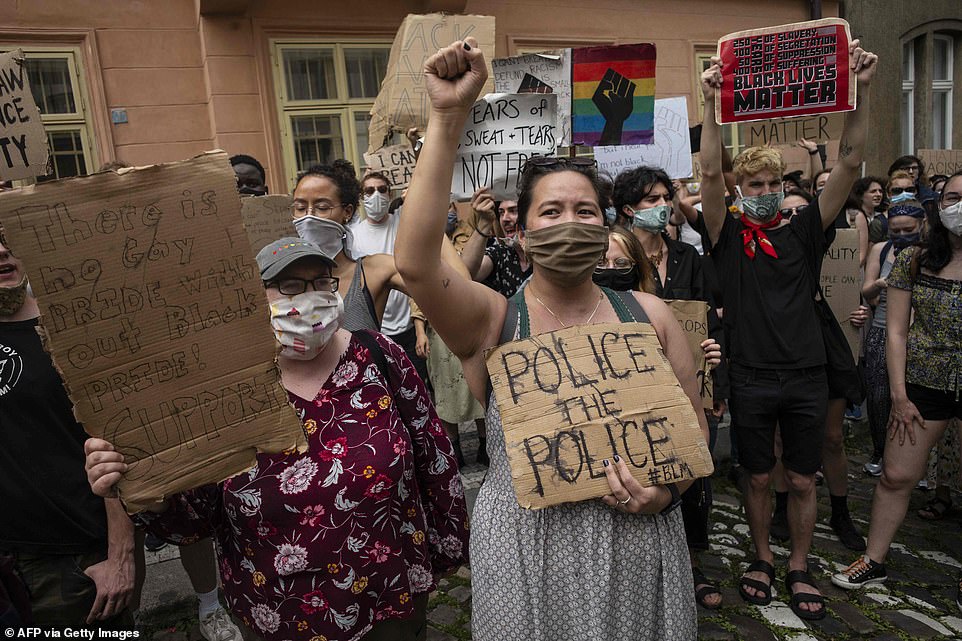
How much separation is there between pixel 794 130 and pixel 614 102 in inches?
45.6

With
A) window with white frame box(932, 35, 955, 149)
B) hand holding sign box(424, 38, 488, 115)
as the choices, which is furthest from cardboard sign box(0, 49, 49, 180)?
window with white frame box(932, 35, 955, 149)

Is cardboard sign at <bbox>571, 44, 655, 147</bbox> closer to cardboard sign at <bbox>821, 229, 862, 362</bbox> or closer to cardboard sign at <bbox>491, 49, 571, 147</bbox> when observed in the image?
cardboard sign at <bbox>491, 49, 571, 147</bbox>

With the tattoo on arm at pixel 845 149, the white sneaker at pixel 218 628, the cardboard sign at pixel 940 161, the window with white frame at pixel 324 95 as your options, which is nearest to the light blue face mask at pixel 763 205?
the tattoo on arm at pixel 845 149

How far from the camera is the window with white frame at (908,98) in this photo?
13.4 metres

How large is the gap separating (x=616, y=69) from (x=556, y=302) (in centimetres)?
234

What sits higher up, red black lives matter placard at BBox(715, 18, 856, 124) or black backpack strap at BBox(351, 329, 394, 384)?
red black lives matter placard at BBox(715, 18, 856, 124)

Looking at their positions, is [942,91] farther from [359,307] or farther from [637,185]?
[359,307]

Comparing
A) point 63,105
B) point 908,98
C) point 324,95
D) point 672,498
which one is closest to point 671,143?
point 672,498

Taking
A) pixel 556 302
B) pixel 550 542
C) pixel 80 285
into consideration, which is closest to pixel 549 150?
pixel 556 302

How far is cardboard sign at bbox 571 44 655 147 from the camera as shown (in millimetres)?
3613

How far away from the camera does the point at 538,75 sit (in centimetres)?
356

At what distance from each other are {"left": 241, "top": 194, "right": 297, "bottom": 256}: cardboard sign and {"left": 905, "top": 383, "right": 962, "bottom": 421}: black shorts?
3.30m

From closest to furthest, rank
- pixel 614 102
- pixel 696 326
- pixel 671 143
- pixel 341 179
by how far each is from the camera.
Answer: pixel 696 326 → pixel 341 179 → pixel 614 102 → pixel 671 143

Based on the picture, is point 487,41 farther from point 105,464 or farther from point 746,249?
point 105,464
